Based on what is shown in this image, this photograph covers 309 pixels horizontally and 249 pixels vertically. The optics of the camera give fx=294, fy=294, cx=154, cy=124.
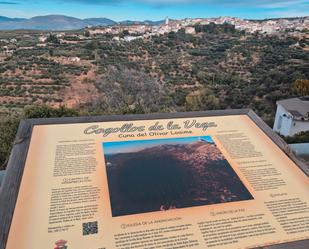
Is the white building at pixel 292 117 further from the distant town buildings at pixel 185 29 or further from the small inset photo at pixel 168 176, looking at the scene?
the distant town buildings at pixel 185 29

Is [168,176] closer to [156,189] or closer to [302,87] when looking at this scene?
[156,189]

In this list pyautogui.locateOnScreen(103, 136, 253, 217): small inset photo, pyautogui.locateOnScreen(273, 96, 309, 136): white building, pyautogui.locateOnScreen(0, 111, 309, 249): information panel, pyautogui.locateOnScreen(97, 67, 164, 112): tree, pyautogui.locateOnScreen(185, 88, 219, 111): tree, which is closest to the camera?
pyautogui.locateOnScreen(0, 111, 309, 249): information panel

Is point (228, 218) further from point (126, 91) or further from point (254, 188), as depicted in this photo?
point (126, 91)

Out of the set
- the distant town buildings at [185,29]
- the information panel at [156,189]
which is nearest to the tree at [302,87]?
the information panel at [156,189]

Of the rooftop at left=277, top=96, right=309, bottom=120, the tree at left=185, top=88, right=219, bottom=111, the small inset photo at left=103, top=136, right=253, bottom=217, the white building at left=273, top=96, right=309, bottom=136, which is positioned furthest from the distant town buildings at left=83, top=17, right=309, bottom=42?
the small inset photo at left=103, top=136, right=253, bottom=217

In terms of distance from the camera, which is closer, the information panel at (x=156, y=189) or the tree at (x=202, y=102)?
the information panel at (x=156, y=189)

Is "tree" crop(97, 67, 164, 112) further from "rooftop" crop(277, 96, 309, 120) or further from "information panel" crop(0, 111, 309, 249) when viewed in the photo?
"information panel" crop(0, 111, 309, 249)
